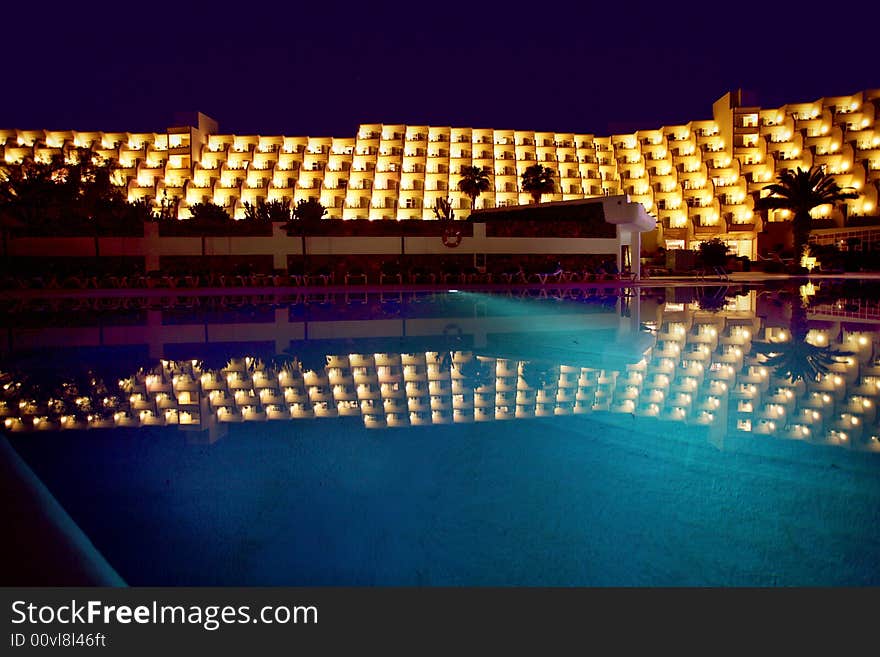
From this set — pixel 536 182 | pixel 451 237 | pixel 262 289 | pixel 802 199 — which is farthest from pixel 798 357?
pixel 536 182

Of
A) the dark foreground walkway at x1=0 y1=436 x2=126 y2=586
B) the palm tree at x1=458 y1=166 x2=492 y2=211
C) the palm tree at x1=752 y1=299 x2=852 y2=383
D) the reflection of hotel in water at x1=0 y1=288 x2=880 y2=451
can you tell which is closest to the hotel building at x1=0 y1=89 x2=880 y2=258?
the palm tree at x1=458 y1=166 x2=492 y2=211

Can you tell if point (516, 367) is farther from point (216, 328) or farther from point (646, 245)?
point (646, 245)

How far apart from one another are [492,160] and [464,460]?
57795 mm

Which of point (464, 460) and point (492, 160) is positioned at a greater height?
point (492, 160)

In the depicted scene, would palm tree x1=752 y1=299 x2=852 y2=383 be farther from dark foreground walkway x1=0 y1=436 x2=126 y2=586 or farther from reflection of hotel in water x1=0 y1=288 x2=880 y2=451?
dark foreground walkway x1=0 y1=436 x2=126 y2=586

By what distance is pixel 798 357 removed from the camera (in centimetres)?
646

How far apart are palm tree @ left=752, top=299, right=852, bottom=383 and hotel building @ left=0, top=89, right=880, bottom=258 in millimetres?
45103

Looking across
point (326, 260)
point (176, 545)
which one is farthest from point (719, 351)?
point (326, 260)

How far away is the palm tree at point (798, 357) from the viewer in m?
5.59

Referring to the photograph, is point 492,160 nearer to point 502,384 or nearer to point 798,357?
point 798,357

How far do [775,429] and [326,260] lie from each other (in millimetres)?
20025

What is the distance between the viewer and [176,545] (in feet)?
8.29

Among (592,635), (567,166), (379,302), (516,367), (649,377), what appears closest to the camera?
(592,635)

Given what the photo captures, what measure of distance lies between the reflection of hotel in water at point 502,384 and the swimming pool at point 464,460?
0.03 meters
